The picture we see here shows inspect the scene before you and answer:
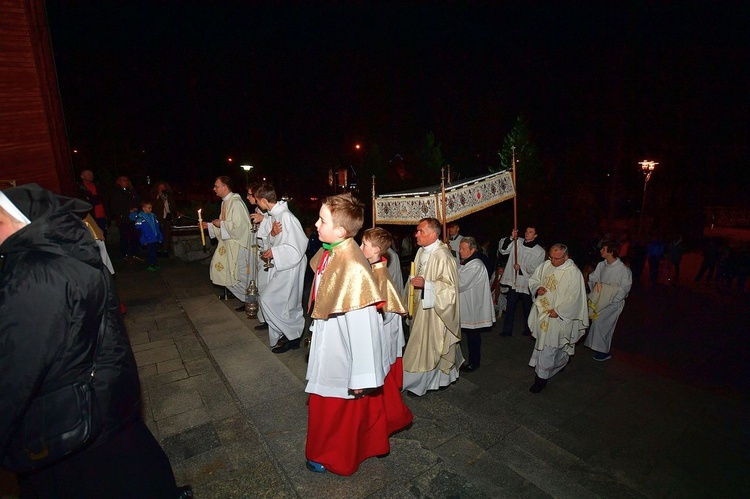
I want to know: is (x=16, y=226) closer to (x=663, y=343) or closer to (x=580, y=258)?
(x=663, y=343)

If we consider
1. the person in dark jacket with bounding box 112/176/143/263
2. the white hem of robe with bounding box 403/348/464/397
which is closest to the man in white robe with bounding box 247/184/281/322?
the white hem of robe with bounding box 403/348/464/397

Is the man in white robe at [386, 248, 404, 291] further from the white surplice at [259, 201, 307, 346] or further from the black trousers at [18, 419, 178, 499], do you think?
the black trousers at [18, 419, 178, 499]

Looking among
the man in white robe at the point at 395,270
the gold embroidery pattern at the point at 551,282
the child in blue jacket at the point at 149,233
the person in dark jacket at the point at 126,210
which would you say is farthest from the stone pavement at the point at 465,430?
the person in dark jacket at the point at 126,210

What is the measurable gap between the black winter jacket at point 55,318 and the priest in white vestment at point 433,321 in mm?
3082

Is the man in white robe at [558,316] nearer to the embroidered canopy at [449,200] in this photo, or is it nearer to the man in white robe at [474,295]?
the man in white robe at [474,295]

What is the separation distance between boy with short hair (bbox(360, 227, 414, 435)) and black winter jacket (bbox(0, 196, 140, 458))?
1.76 meters

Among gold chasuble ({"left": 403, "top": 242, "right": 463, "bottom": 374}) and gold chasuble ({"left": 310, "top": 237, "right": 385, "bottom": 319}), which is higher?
gold chasuble ({"left": 310, "top": 237, "right": 385, "bottom": 319})

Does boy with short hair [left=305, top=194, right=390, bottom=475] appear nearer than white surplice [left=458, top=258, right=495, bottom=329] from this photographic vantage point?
Yes

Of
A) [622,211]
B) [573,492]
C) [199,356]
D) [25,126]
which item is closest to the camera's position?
[573,492]

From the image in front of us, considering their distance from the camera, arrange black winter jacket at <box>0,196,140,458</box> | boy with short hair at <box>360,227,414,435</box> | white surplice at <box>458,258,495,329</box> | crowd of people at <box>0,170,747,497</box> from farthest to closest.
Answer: white surplice at <box>458,258,495,329</box> → boy with short hair at <box>360,227,414,435</box> → crowd of people at <box>0,170,747,497</box> → black winter jacket at <box>0,196,140,458</box>

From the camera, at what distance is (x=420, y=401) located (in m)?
4.32

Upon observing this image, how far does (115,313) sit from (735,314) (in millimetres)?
12863

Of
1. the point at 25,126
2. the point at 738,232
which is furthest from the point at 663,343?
the point at 738,232

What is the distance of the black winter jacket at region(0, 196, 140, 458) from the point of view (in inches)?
59.6
